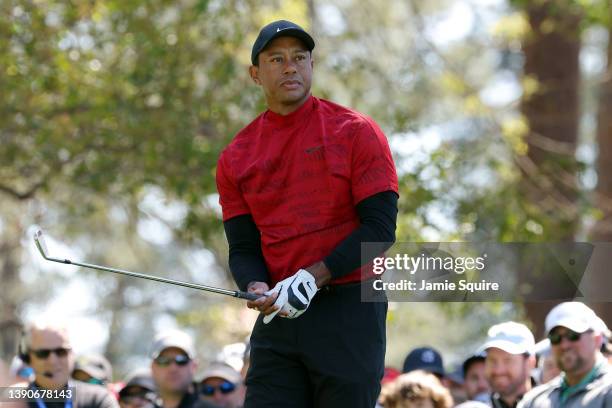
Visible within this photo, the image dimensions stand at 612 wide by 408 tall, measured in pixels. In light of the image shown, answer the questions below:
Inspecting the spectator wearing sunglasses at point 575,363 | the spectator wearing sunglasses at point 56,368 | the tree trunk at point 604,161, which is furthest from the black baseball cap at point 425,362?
the tree trunk at point 604,161

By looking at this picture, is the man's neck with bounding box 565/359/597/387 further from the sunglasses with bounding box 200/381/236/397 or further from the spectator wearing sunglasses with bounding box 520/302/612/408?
the sunglasses with bounding box 200/381/236/397

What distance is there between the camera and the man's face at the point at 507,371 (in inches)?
377

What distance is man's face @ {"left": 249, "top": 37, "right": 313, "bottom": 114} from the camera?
628cm

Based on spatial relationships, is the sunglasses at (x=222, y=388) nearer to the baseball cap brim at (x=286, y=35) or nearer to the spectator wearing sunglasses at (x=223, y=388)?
the spectator wearing sunglasses at (x=223, y=388)

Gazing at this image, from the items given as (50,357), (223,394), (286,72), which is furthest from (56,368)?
(286,72)

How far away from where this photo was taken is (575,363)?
8.70 meters

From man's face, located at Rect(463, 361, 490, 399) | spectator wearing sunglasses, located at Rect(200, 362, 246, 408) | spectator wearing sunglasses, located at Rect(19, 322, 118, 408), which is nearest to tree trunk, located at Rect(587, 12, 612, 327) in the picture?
man's face, located at Rect(463, 361, 490, 399)

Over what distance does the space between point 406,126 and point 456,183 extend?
0.99 metres

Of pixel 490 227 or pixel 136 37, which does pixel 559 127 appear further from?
Result: pixel 136 37

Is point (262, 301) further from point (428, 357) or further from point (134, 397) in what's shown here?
point (134, 397)

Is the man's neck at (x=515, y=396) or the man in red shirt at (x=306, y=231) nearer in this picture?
the man in red shirt at (x=306, y=231)

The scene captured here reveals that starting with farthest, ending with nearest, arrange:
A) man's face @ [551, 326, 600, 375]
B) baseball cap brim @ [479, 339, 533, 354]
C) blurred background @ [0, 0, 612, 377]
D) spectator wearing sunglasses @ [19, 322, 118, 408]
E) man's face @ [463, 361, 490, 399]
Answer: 1. blurred background @ [0, 0, 612, 377]
2. man's face @ [463, 361, 490, 399]
3. baseball cap brim @ [479, 339, 533, 354]
4. spectator wearing sunglasses @ [19, 322, 118, 408]
5. man's face @ [551, 326, 600, 375]

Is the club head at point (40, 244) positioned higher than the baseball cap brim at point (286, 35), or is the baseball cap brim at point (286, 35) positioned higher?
the baseball cap brim at point (286, 35)

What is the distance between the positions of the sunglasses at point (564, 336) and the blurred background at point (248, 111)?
3185 mm
